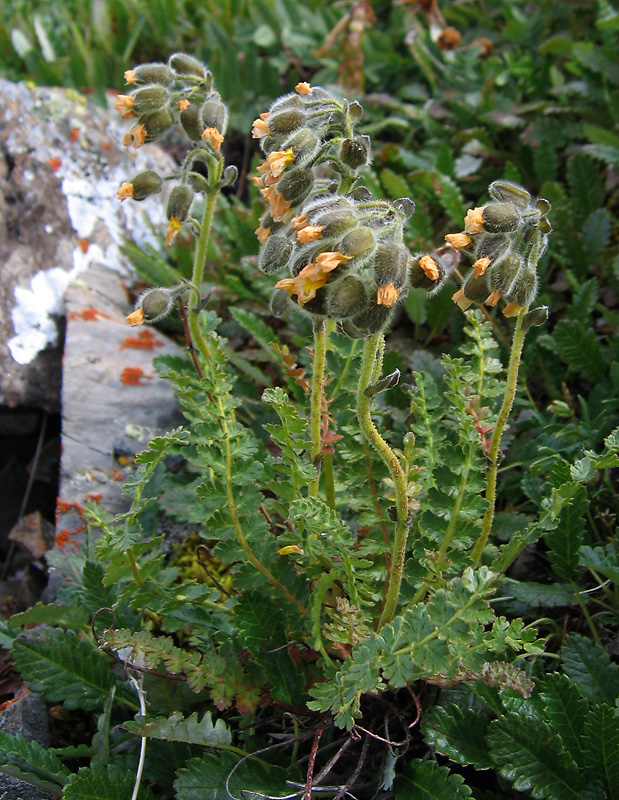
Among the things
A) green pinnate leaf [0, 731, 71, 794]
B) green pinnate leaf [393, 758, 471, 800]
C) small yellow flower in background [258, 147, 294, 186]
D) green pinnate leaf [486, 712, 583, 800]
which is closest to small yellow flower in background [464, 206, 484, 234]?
small yellow flower in background [258, 147, 294, 186]

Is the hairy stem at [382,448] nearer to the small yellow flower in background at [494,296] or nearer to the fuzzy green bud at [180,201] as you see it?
the small yellow flower in background at [494,296]

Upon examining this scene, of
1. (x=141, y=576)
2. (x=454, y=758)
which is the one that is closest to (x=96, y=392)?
(x=141, y=576)

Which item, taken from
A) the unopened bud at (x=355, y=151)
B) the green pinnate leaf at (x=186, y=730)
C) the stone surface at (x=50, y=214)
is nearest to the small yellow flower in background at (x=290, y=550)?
the green pinnate leaf at (x=186, y=730)

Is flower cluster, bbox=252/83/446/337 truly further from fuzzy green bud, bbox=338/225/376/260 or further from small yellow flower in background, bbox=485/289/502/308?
small yellow flower in background, bbox=485/289/502/308

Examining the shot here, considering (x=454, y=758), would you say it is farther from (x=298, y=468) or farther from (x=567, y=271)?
(x=567, y=271)

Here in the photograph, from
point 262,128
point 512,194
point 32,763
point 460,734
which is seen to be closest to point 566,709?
point 460,734

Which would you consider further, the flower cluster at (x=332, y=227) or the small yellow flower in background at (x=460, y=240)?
the small yellow flower in background at (x=460, y=240)
